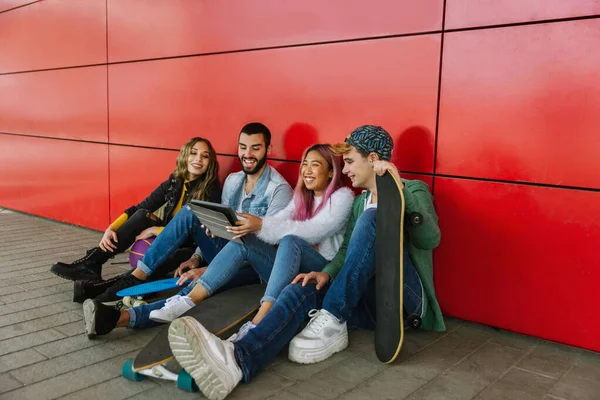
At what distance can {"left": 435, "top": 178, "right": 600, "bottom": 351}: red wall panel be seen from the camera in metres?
2.55

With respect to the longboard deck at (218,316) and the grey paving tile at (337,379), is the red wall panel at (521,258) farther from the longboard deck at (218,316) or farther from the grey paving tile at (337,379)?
the longboard deck at (218,316)

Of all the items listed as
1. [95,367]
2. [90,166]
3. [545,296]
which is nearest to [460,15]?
[545,296]

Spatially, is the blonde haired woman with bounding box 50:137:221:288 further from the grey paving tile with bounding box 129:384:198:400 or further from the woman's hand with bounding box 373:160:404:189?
the woman's hand with bounding box 373:160:404:189

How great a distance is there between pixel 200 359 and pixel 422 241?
108 centimetres

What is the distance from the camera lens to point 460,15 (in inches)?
111

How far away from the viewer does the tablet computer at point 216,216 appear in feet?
8.54

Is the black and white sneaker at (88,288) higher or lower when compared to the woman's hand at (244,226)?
lower

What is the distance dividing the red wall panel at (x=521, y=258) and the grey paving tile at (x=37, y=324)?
2.02m

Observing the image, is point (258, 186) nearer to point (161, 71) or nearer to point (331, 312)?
point (331, 312)

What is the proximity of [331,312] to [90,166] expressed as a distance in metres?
3.75

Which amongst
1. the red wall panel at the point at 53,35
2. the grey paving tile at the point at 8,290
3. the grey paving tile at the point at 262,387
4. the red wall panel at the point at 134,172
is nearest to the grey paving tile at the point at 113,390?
the grey paving tile at the point at 262,387

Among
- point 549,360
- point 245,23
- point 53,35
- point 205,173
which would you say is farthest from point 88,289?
point 53,35

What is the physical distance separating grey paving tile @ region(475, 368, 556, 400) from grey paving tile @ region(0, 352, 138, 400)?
4.89ft

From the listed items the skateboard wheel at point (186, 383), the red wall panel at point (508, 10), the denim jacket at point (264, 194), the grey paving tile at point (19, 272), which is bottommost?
the grey paving tile at point (19, 272)
